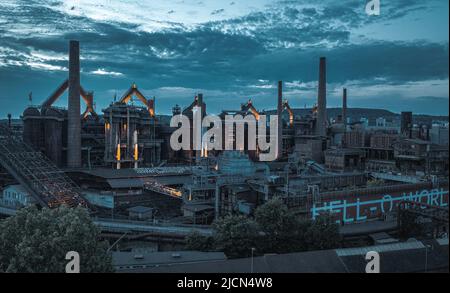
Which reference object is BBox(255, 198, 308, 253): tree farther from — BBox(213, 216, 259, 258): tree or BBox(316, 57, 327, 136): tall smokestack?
BBox(316, 57, 327, 136): tall smokestack

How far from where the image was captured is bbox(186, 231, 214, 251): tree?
45.3 feet

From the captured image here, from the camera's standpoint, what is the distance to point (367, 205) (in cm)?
2069

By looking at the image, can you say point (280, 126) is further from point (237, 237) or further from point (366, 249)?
point (366, 249)

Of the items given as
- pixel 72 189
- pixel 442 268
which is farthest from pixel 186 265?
pixel 72 189

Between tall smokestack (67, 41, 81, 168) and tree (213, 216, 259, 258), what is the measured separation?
69.7ft

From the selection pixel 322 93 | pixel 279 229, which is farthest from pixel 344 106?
pixel 279 229

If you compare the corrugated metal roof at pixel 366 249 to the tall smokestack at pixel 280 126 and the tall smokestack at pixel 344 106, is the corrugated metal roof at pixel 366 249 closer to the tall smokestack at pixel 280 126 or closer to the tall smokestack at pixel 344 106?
the tall smokestack at pixel 280 126

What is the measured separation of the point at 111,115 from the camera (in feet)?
108

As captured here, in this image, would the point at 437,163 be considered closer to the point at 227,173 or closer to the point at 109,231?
the point at 227,173

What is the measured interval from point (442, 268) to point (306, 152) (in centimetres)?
3087

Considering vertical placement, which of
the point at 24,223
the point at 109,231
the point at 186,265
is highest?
the point at 24,223

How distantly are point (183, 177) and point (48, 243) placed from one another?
2006cm

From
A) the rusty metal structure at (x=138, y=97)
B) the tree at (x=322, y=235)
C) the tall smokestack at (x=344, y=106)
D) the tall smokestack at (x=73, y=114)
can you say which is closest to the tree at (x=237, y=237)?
the tree at (x=322, y=235)

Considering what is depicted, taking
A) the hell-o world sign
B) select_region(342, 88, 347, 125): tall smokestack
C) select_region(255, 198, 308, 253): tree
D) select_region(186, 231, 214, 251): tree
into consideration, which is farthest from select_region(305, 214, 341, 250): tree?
select_region(342, 88, 347, 125): tall smokestack
